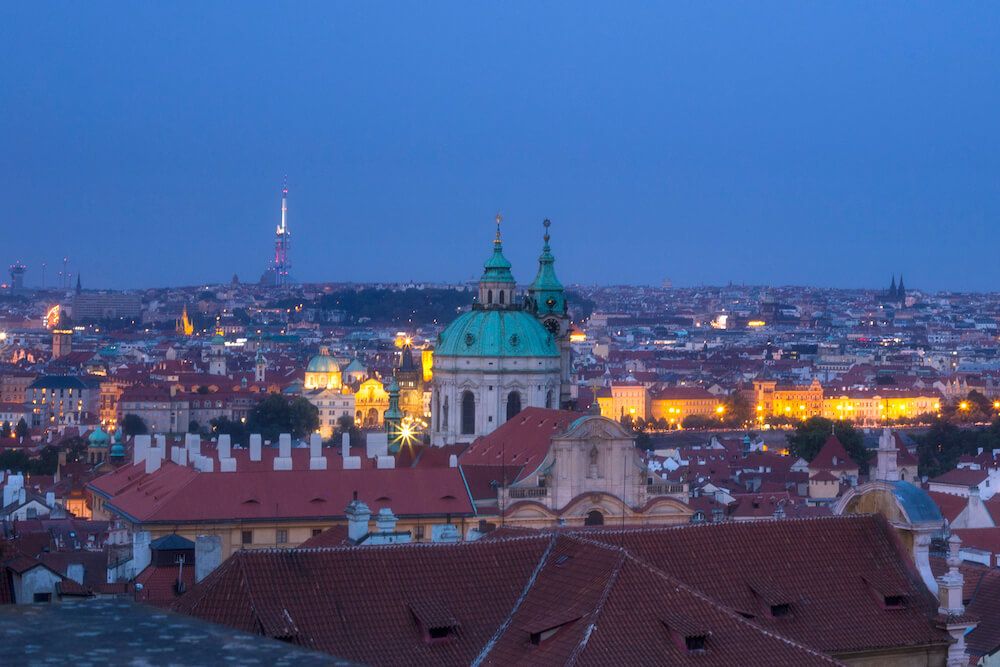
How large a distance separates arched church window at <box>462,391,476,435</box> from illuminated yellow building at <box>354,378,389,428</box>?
7131 centimetres

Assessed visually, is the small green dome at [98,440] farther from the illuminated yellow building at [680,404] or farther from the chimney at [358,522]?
the illuminated yellow building at [680,404]

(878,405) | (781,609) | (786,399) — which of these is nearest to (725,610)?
(781,609)

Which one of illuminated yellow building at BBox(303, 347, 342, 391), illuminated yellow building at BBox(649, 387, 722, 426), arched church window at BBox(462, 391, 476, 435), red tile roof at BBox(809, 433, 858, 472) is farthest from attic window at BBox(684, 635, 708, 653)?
illuminated yellow building at BBox(303, 347, 342, 391)

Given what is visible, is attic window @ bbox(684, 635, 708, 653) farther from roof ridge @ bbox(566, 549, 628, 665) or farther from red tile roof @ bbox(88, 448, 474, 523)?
red tile roof @ bbox(88, 448, 474, 523)

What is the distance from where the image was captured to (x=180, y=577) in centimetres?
3131

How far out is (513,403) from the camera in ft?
222

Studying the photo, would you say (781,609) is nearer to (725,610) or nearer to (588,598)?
(725,610)

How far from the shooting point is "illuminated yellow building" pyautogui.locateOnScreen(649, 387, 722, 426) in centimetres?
15150

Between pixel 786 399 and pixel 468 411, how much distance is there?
299 ft

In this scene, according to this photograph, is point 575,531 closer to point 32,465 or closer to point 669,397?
point 32,465

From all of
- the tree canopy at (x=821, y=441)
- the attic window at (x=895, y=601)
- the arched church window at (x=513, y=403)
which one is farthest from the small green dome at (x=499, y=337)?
the attic window at (x=895, y=601)

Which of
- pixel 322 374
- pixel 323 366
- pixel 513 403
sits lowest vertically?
pixel 513 403

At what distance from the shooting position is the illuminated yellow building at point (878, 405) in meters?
154

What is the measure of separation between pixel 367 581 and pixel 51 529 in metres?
29.9
